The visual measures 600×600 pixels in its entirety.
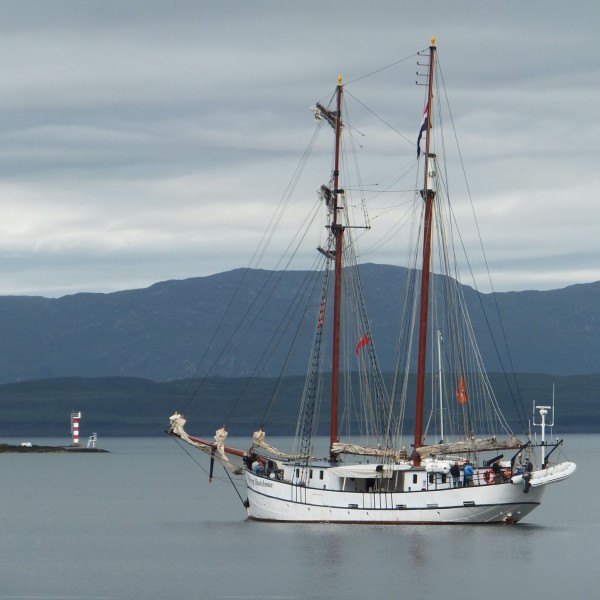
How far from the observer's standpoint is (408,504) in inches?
3354

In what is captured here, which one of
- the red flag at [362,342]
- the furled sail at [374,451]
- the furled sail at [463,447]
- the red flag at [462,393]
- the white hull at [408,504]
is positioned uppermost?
the red flag at [362,342]

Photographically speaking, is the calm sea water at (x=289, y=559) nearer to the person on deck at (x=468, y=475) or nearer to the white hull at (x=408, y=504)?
the white hull at (x=408, y=504)

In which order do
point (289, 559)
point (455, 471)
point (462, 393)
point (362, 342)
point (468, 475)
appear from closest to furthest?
point (289, 559) < point (455, 471) < point (468, 475) < point (362, 342) < point (462, 393)

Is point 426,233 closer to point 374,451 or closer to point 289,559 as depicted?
point 374,451

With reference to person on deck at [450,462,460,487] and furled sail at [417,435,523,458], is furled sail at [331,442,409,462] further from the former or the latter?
person on deck at [450,462,460,487]

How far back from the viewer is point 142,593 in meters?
68.6

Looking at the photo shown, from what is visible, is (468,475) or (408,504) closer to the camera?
(468,475)

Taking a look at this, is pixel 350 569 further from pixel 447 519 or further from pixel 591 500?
pixel 591 500

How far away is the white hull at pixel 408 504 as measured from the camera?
279ft

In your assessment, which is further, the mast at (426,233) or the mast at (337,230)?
the mast at (337,230)

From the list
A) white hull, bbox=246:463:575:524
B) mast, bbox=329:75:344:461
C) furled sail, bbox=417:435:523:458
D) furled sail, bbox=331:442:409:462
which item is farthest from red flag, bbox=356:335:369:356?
white hull, bbox=246:463:575:524

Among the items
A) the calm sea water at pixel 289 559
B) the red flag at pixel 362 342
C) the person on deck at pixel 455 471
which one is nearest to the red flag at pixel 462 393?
the red flag at pixel 362 342

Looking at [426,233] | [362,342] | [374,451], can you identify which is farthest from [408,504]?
[426,233]

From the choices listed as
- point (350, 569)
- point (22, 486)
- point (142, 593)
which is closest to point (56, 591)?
point (142, 593)
